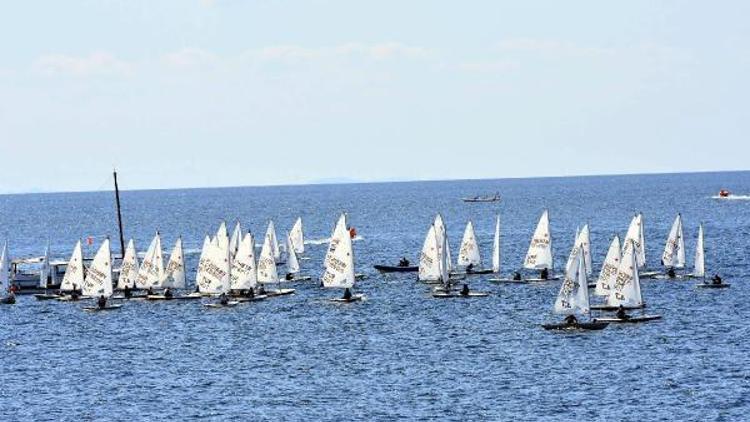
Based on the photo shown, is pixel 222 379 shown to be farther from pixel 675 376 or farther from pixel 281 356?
pixel 675 376

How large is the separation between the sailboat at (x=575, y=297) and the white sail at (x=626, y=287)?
558 centimetres

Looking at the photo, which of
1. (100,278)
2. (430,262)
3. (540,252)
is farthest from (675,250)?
(100,278)

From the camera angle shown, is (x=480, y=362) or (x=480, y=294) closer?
(x=480, y=362)

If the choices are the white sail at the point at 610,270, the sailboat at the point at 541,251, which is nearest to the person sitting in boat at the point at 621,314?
the white sail at the point at 610,270

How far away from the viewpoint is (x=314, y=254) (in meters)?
193

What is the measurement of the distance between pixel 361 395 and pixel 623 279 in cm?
3389

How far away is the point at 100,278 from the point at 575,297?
47.3 metres

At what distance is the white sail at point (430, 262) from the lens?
433ft

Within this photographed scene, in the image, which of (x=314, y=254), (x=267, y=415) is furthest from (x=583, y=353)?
(x=314, y=254)

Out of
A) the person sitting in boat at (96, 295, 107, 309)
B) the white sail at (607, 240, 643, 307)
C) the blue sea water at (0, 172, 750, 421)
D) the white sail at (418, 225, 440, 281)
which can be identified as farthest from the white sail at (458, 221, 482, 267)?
the white sail at (607, 240, 643, 307)

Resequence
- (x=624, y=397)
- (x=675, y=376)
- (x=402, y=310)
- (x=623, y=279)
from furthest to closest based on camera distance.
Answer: (x=402, y=310), (x=623, y=279), (x=675, y=376), (x=624, y=397)

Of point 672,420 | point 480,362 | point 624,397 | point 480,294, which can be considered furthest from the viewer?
point 480,294

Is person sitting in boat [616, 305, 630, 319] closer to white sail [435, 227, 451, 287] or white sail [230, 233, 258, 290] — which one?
white sail [435, 227, 451, 287]

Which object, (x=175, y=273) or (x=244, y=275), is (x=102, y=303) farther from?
(x=244, y=275)
